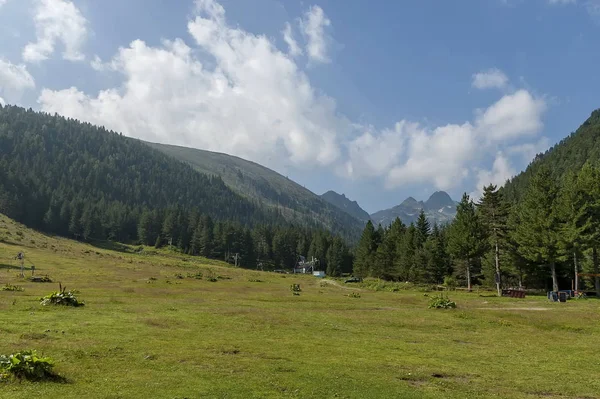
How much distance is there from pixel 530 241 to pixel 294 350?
6219cm

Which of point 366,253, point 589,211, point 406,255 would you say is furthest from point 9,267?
point 366,253

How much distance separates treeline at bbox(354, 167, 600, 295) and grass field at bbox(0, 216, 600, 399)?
25358 mm

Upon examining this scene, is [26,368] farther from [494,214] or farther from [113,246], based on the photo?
[113,246]

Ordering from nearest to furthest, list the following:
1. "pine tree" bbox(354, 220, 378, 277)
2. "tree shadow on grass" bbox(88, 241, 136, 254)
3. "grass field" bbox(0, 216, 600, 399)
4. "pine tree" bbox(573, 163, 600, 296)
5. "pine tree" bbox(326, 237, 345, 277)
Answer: "grass field" bbox(0, 216, 600, 399) < "pine tree" bbox(573, 163, 600, 296) < "pine tree" bbox(354, 220, 378, 277) < "tree shadow on grass" bbox(88, 241, 136, 254) < "pine tree" bbox(326, 237, 345, 277)

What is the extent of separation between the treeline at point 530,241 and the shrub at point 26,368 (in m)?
69.8

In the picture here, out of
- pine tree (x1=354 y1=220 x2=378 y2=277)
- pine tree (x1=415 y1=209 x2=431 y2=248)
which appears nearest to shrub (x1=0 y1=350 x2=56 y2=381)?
pine tree (x1=415 y1=209 x2=431 y2=248)

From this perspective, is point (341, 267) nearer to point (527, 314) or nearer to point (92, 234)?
point (92, 234)

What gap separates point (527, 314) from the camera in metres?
45.7

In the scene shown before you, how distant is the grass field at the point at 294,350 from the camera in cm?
1775

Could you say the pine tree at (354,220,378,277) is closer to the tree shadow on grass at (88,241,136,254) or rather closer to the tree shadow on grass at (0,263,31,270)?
the tree shadow on grass at (88,241,136,254)

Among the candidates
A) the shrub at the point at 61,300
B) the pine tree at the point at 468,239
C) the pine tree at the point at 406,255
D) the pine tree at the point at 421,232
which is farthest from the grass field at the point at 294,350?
the pine tree at the point at 421,232

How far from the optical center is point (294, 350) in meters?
25.5

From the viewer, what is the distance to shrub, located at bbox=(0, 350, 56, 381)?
16.4 m

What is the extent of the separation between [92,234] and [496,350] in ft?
651
